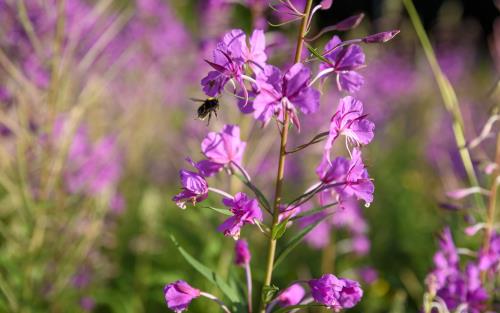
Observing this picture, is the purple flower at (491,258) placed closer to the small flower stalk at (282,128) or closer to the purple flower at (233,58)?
the small flower stalk at (282,128)

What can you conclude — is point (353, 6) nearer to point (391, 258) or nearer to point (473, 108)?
point (473, 108)

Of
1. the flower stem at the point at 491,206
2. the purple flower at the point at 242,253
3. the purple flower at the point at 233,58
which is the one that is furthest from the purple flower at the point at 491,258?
the purple flower at the point at 233,58

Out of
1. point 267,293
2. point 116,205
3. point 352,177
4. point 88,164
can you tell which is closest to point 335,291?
point 267,293

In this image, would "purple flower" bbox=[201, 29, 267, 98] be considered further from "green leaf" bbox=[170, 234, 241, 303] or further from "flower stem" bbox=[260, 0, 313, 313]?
"green leaf" bbox=[170, 234, 241, 303]

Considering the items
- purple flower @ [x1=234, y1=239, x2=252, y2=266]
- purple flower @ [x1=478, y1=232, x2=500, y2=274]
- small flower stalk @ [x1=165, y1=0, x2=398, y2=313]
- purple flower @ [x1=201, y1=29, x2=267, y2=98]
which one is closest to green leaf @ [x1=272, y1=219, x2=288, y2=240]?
small flower stalk @ [x1=165, y1=0, x2=398, y2=313]

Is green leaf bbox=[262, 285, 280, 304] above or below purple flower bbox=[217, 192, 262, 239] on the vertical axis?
below

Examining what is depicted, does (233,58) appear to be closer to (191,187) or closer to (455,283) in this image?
(191,187)
